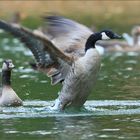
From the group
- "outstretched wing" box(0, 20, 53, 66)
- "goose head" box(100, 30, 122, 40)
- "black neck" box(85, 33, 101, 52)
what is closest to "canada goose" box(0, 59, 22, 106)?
"outstretched wing" box(0, 20, 53, 66)

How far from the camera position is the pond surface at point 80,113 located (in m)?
12.5

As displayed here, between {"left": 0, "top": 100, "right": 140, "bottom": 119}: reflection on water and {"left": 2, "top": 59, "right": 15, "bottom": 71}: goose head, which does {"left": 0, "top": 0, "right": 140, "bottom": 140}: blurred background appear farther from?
{"left": 2, "top": 59, "right": 15, "bottom": 71}: goose head

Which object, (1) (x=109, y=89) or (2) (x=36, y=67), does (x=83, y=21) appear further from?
(2) (x=36, y=67)

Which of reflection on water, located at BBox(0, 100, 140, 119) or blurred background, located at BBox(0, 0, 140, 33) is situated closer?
reflection on water, located at BBox(0, 100, 140, 119)

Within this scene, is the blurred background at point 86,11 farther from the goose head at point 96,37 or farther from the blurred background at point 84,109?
the goose head at point 96,37

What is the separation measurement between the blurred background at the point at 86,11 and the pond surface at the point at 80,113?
1734cm

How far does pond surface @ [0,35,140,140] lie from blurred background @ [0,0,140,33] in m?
17.3

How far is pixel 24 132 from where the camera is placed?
1277 cm

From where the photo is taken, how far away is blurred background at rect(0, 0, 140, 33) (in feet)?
137

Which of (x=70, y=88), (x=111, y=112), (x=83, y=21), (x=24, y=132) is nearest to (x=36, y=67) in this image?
(x=70, y=88)

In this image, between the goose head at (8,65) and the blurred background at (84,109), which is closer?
the blurred background at (84,109)

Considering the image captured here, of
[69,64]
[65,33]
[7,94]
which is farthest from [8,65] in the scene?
[69,64]

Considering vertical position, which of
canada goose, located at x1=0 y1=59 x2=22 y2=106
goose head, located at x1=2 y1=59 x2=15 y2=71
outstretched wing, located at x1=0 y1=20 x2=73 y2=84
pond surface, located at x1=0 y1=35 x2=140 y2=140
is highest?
outstretched wing, located at x1=0 y1=20 x2=73 y2=84

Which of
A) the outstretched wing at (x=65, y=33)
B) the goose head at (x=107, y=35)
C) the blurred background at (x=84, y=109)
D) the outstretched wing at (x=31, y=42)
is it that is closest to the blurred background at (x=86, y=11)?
the blurred background at (x=84, y=109)
